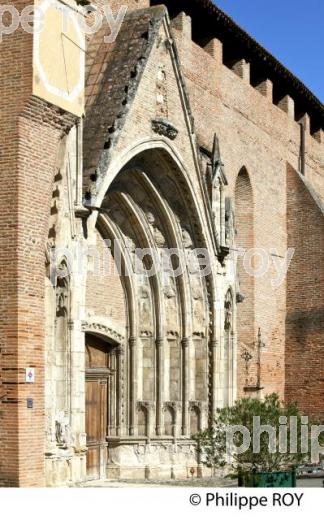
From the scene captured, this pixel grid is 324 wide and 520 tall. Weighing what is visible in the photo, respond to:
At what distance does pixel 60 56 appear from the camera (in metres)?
15.6

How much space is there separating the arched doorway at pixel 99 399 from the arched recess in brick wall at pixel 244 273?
700 cm

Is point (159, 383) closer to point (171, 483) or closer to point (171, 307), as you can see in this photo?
point (171, 307)

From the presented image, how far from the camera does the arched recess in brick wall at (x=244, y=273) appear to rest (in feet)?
88.1

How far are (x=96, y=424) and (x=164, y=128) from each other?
16.7 ft

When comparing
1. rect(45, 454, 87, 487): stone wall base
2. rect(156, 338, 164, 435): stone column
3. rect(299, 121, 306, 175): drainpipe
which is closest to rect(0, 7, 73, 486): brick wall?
rect(45, 454, 87, 487): stone wall base

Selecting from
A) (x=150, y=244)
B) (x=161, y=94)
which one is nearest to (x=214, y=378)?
(x=150, y=244)

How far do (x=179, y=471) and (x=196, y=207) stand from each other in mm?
4672

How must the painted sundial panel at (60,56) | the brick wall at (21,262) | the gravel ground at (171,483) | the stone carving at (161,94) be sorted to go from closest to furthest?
the brick wall at (21,262) → the painted sundial panel at (60,56) → the gravel ground at (171,483) → the stone carving at (161,94)

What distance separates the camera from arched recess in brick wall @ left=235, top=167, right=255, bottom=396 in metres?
26.8

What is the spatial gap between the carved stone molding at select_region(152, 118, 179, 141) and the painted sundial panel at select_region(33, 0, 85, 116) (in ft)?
10.2

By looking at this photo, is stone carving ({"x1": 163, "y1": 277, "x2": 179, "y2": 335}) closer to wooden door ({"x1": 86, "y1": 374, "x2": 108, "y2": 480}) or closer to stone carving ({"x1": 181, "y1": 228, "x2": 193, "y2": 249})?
stone carving ({"x1": 181, "y1": 228, "x2": 193, "y2": 249})

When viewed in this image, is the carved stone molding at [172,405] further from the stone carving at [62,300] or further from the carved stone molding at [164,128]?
the stone carving at [62,300]

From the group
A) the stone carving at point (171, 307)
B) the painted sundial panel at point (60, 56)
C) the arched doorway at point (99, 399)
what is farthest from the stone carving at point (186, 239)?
the painted sundial panel at point (60, 56)
